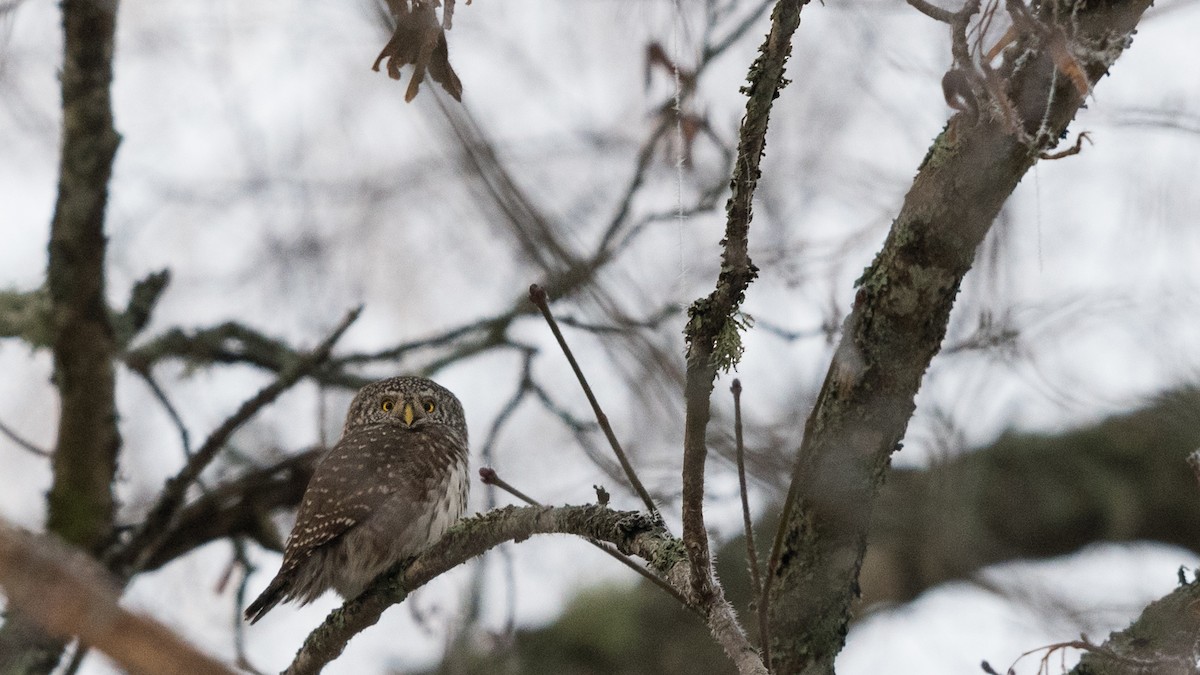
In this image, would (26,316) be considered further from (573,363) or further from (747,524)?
(747,524)

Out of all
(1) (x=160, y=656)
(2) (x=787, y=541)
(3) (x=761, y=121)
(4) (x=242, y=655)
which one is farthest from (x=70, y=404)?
(1) (x=160, y=656)

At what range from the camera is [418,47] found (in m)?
2.14

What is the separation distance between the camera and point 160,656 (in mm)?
843

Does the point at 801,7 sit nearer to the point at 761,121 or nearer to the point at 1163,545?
the point at 761,121

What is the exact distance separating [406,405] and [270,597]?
1273mm

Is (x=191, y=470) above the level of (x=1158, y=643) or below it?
above

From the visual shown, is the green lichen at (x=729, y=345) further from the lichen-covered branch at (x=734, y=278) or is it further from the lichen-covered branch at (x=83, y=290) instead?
the lichen-covered branch at (x=83, y=290)

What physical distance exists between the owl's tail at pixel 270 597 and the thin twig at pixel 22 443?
109cm

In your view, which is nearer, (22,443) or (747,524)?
(747,524)

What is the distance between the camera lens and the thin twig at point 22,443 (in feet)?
14.2

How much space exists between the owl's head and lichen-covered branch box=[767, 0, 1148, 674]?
7.72 ft

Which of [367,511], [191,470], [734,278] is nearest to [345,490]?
[367,511]

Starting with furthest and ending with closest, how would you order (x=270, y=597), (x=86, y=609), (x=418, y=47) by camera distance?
(x=270, y=597)
(x=418, y=47)
(x=86, y=609)

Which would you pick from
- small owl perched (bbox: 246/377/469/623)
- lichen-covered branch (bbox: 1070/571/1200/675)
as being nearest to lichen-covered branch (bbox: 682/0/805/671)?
lichen-covered branch (bbox: 1070/571/1200/675)
